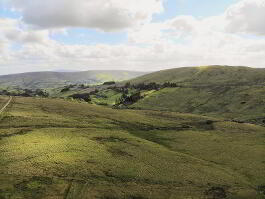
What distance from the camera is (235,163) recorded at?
246ft

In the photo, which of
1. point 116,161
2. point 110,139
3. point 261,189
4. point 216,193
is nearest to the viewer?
point 216,193

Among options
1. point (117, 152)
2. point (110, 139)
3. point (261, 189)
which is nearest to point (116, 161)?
point (117, 152)

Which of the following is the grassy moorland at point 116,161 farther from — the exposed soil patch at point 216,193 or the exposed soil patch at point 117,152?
the exposed soil patch at point 216,193

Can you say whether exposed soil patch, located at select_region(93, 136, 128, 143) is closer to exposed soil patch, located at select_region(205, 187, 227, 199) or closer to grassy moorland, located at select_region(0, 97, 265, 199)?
grassy moorland, located at select_region(0, 97, 265, 199)

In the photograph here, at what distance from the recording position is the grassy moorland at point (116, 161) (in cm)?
5047

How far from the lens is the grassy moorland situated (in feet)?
166

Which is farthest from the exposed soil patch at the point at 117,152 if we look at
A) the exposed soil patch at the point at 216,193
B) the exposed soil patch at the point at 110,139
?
the exposed soil patch at the point at 216,193

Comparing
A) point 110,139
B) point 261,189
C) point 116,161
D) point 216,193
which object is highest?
point 110,139

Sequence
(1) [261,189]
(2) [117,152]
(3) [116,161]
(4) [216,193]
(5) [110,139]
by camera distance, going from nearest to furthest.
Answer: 1. (4) [216,193]
2. (1) [261,189]
3. (3) [116,161]
4. (2) [117,152]
5. (5) [110,139]

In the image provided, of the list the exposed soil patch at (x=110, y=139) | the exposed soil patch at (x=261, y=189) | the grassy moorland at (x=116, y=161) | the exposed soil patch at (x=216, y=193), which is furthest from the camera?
the exposed soil patch at (x=110, y=139)

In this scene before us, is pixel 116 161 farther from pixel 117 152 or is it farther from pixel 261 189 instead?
pixel 261 189

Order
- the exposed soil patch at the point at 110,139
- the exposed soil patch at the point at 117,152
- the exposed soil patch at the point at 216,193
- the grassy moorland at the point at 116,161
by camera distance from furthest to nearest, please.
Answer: the exposed soil patch at the point at 110,139 → the exposed soil patch at the point at 117,152 → the exposed soil patch at the point at 216,193 → the grassy moorland at the point at 116,161

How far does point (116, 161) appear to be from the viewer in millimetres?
63125

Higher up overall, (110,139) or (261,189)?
(110,139)
